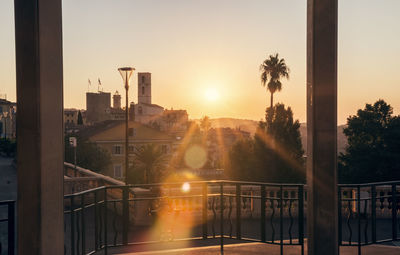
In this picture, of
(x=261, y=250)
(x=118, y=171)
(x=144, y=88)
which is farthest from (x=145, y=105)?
(x=261, y=250)

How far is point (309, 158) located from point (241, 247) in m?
2.33

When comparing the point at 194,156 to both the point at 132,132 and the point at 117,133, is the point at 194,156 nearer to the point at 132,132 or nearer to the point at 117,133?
the point at 132,132

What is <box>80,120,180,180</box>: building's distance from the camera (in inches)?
2418

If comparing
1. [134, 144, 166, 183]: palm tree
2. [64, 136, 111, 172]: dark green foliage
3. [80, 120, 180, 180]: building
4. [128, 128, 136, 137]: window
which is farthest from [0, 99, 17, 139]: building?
[134, 144, 166, 183]: palm tree

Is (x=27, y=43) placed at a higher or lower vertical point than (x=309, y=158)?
higher

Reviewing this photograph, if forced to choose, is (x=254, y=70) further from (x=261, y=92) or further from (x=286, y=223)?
(x=286, y=223)

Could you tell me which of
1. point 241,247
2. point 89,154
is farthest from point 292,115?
point 241,247

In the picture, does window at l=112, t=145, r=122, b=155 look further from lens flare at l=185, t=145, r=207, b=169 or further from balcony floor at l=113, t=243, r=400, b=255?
balcony floor at l=113, t=243, r=400, b=255

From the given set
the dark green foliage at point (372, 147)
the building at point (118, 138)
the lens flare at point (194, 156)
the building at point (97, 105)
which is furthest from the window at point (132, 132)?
the building at point (97, 105)

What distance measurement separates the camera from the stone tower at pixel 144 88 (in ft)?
453

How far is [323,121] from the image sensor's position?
4.20 m

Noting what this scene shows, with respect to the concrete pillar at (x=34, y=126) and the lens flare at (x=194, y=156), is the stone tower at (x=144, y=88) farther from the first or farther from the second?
the concrete pillar at (x=34, y=126)

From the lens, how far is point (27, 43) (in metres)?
3.53

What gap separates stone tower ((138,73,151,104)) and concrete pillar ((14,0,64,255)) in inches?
5315
